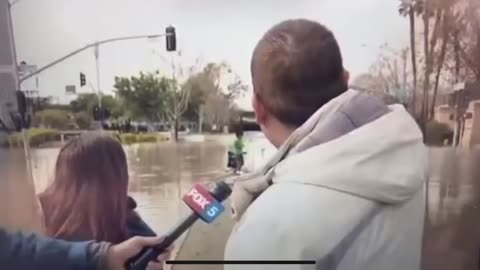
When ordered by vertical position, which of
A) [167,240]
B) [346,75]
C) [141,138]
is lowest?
[167,240]

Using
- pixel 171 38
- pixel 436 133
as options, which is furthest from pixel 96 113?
pixel 436 133

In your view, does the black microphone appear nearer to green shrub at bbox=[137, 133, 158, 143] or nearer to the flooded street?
the flooded street

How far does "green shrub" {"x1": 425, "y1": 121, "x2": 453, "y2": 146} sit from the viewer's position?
4.57 ft

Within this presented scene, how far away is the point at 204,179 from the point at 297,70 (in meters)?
0.31

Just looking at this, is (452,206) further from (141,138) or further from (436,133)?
(141,138)

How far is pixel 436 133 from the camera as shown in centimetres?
139

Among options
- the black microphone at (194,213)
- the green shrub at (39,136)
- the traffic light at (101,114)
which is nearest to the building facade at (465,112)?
the black microphone at (194,213)

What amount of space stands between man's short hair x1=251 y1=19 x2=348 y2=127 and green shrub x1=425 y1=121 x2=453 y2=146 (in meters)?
0.22

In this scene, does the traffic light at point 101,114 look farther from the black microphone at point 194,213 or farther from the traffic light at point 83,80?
the black microphone at point 194,213

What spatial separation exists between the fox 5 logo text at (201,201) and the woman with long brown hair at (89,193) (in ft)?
0.35

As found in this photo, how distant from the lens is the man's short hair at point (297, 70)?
128cm

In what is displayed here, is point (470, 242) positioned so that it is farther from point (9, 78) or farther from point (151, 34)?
point (9, 78)

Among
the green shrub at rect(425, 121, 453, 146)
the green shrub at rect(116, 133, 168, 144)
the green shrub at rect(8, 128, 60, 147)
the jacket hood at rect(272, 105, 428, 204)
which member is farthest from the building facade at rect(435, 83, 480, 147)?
the green shrub at rect(8, 128, 60, 147)

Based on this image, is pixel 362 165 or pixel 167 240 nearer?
pixel 362 165
